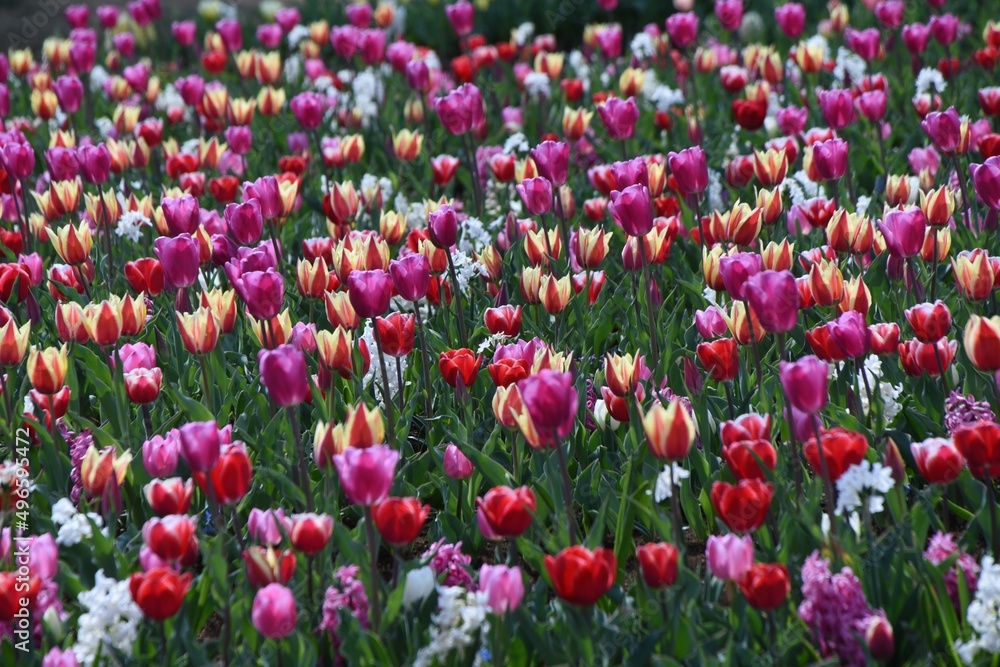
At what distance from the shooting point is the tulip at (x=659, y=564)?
7.23 ft

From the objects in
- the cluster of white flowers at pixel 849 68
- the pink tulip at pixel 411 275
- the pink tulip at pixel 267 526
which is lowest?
the cluster of white flowers at pixel 849 68

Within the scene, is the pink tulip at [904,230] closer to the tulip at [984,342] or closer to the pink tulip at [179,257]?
the tulip at [984,342]

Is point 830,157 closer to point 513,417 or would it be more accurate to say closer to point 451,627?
point 513,417

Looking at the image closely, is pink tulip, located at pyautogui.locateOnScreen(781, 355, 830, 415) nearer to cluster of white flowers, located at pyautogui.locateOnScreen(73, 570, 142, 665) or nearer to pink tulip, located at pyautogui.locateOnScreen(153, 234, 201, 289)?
cluster of white flowers, located at pyautogui.locateOnScreen(73, 570, 142, 665)

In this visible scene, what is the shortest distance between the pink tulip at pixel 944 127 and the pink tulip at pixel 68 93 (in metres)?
3.88

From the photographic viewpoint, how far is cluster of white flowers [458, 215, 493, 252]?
4.55 metres

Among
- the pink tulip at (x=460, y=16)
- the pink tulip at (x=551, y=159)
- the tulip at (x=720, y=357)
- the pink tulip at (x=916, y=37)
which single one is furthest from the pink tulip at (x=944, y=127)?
the pink tulip at (x=460, y=16)

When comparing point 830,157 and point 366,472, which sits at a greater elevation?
point 366,472

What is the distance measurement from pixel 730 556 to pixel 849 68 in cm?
472

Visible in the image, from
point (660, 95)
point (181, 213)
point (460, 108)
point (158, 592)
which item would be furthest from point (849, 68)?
point (158, 592)

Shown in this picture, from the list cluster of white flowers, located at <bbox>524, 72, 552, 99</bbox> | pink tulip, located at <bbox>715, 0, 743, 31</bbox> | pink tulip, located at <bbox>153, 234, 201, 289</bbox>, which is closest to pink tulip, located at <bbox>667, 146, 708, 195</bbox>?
pink tulip, located at <bbox>153, 234, 201, 289</bbox>

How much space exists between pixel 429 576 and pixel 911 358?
4.79 ft

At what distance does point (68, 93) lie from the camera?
220 inches

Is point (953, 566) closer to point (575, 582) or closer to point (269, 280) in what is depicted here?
point (575, 582)
